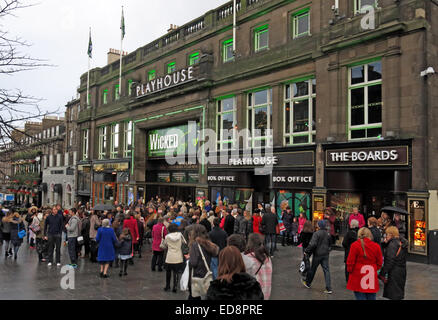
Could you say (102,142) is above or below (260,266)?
above

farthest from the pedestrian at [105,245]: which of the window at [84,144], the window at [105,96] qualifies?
the window at [84,144]

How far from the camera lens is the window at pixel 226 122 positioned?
70.4 ft

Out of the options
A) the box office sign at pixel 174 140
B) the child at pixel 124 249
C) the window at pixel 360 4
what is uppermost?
the window at pixel 360 4

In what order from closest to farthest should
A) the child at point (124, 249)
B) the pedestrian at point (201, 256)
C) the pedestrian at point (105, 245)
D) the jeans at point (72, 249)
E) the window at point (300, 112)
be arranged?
the pedestrian at point (201, 256) → the pedestrian at point (105, 245) → the child at point (124, 249) → the jeans at point (72, 249) → the window at point (300, 112)

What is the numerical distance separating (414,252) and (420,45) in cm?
742

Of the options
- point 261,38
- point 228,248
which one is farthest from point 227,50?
point 228,248

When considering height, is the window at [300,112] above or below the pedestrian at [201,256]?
above

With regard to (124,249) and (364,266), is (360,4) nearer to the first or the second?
(364,266)

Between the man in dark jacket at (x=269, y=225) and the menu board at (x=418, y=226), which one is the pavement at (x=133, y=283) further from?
the man in dark jacket at (x=269, y=225)

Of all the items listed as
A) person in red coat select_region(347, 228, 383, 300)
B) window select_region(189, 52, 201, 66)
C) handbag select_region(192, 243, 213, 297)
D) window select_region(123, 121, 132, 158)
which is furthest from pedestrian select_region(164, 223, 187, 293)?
window select_region(123, 121, 132, 158)

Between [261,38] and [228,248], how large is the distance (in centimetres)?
1796

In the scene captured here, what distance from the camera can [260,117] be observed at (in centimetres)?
1997

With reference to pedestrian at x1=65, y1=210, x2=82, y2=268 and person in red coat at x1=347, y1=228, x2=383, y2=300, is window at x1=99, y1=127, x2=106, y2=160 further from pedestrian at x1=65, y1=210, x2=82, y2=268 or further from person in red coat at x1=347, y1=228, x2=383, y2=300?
person in red coat at x1=347, y1=228, x2=383, y2=300

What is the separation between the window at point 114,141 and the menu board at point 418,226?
26.2m
